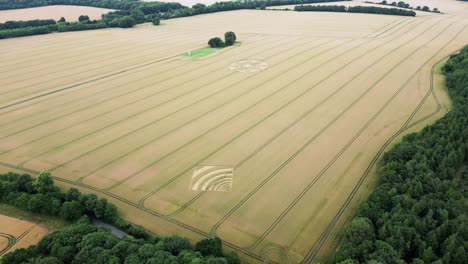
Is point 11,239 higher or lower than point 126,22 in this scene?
lower

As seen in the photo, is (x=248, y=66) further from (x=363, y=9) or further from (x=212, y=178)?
(x=363, y=9)

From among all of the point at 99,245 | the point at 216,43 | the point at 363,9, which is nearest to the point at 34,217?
the point at 99,245

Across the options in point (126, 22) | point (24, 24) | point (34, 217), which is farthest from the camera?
point (126, 22)

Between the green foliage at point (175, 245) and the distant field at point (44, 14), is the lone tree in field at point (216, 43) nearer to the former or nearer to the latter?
the distant field at point (44, 14)

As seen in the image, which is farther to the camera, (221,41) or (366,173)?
(221,41)

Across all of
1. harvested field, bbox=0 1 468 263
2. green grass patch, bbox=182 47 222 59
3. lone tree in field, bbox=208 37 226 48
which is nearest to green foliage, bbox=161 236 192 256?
harvested field, bbox=0 1 468 263

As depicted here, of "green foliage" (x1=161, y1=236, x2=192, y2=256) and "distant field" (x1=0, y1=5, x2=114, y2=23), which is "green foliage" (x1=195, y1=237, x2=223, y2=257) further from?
"distant field" (x1=0, y1=5, x2=114, y2=23)
